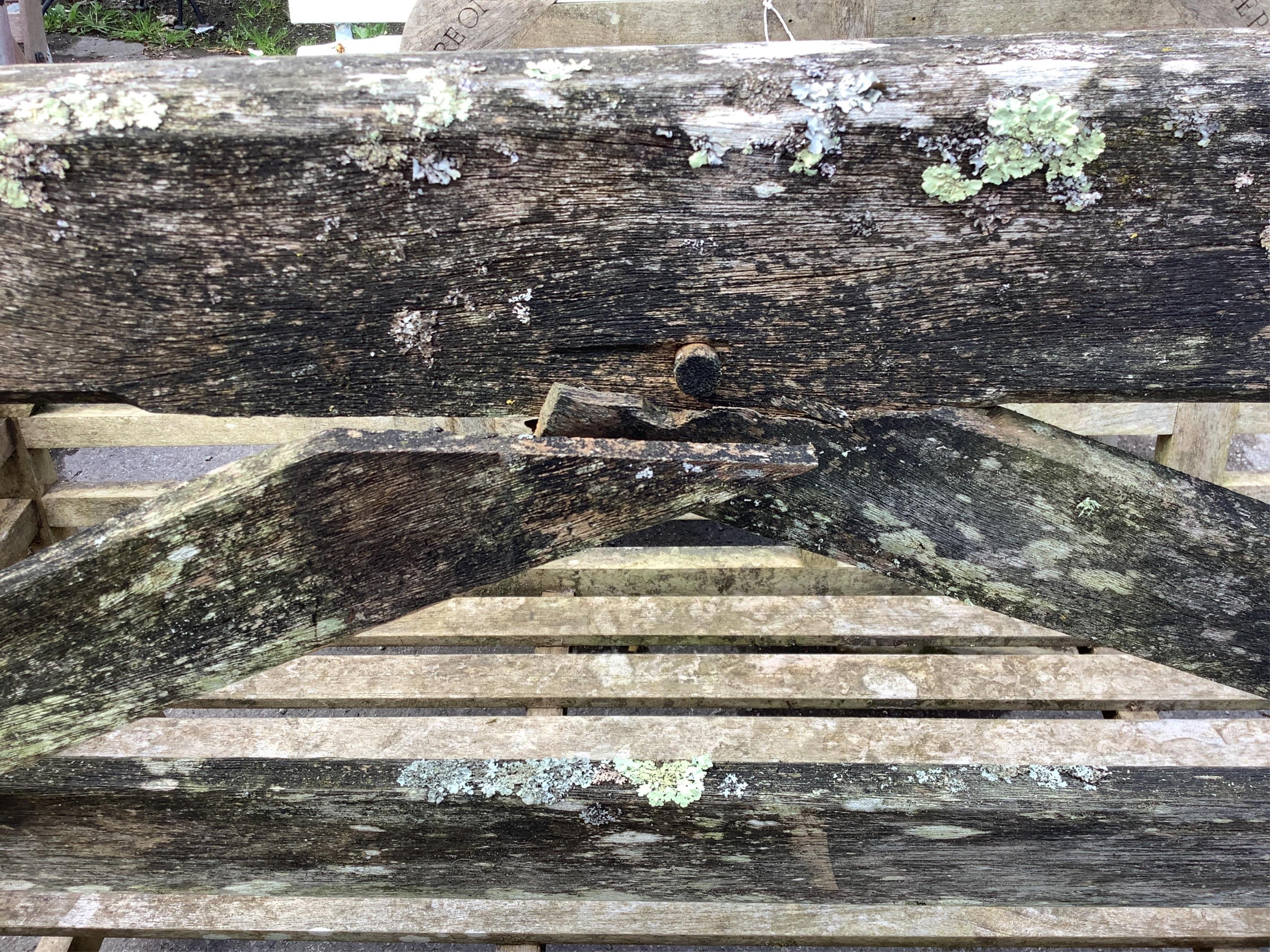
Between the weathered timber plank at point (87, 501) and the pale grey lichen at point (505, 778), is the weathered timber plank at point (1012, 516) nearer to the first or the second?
the pale grey lichen at point (505, 778)

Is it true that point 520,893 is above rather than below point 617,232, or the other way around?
below

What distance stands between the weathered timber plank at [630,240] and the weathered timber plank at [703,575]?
1971mm

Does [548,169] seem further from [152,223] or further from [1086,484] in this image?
[1086,484]

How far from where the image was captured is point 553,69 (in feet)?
2.49

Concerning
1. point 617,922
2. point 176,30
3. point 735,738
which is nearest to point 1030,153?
point 735,738

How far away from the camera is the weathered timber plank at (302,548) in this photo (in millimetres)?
877

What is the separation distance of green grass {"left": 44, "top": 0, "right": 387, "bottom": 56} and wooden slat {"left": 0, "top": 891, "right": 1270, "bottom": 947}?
7.14m

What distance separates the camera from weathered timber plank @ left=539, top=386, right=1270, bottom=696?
3.05 feet

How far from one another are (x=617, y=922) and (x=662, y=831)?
34.1 inches

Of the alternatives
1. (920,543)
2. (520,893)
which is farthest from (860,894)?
(920,543)

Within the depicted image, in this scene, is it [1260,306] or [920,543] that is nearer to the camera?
[1260,306]

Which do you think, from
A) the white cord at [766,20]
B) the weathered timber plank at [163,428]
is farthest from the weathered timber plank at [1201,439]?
the weathered timber plank at [163,428]

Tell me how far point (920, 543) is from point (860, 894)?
825 mm

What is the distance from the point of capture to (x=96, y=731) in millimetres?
1021
